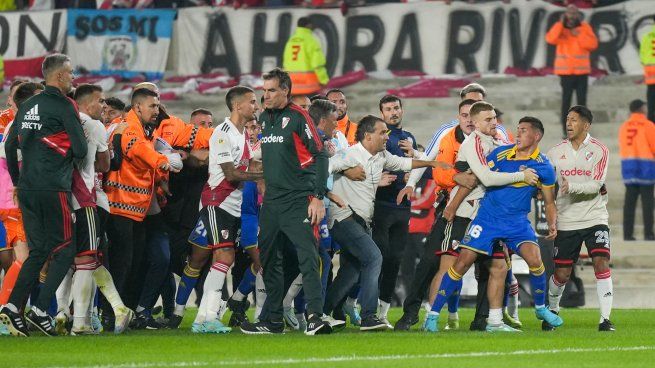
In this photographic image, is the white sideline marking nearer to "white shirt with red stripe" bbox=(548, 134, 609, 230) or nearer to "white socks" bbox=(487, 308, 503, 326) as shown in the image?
"white socks" bbox=(487, 308, 503, 326)

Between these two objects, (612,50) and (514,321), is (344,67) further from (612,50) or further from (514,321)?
(514,321)

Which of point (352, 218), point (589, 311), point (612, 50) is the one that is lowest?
point (589, 311)

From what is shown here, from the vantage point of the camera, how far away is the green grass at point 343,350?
1099 cm

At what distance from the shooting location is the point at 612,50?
25094 millimetres

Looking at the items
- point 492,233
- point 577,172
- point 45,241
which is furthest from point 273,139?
point 577,172

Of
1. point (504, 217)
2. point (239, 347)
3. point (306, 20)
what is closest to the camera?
point (239, 347)

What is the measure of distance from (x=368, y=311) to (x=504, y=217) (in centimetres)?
143

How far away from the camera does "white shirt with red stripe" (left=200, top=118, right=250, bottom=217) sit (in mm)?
13945

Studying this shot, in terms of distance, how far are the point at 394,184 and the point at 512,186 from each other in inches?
56.9

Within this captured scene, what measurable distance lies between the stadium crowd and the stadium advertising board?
11.6m

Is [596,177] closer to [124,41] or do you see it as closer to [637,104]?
[637,104]

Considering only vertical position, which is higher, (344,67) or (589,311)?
(344,67)

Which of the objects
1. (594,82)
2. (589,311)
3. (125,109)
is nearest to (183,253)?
(125,109)

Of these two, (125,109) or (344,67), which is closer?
(125,109)
